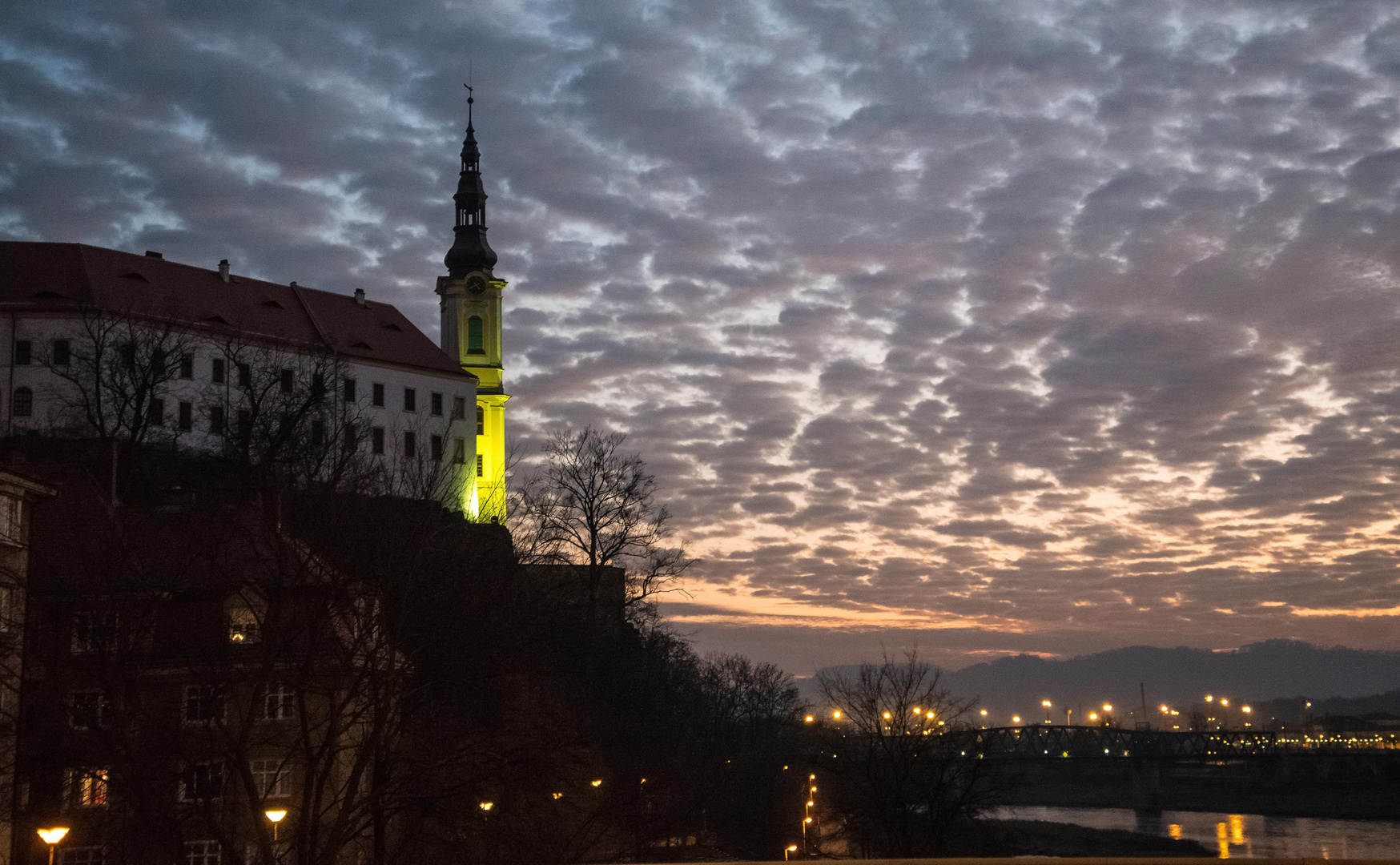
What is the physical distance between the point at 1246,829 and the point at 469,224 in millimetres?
77993

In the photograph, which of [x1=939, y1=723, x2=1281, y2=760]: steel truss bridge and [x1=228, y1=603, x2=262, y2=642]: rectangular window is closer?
[x1=228, y1=603, x2=262, y2=642]: rectangular window

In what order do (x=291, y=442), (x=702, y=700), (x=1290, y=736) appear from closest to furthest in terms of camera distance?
(x=291, y=442) → (x=702, y=700) → (x=1290, y=736)

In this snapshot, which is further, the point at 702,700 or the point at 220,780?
the point at 702,700

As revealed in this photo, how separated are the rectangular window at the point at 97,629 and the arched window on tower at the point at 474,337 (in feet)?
262

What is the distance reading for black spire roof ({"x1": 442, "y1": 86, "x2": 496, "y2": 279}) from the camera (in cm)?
10644

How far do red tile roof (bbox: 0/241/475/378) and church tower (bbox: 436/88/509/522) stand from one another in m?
3.77

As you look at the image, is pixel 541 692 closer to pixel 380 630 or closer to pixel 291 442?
pixel 380 630

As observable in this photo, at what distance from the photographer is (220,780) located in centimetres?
2453

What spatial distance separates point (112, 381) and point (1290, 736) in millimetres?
180987

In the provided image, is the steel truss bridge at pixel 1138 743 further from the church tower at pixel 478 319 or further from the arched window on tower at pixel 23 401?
the arched window on tower at pixel 23 401

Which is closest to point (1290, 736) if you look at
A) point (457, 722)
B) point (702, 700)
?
point (702, 700)

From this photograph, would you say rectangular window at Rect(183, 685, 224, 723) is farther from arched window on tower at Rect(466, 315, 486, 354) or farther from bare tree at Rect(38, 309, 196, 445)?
arched window on tower at Rect(466, 315, 486, 354)

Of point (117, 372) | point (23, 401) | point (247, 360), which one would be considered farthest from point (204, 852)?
point (247, 360)

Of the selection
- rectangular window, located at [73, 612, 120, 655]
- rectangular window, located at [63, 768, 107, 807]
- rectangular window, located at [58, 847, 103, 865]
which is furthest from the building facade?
rectangular window, located at [73, 612, 120, 655]
